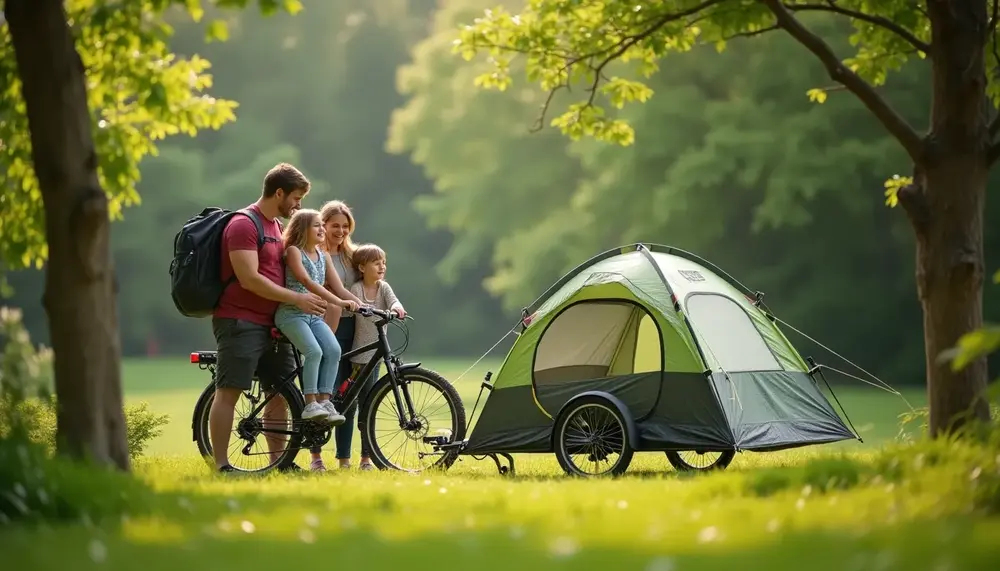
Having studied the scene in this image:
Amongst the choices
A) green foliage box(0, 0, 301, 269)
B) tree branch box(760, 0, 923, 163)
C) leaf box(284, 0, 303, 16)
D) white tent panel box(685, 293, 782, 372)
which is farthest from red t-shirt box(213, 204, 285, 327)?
tree branch box(760, 0, 923, 163)

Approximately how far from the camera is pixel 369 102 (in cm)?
5419

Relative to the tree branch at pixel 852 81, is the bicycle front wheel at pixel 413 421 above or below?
below

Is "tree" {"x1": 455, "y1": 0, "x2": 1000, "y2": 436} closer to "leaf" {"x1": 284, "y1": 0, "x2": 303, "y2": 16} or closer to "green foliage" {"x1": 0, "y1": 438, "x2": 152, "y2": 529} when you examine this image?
"leaf" {"x1": 284, "y1": 0, "x2": 303, "y2": 16}

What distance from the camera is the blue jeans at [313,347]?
8.84 meters

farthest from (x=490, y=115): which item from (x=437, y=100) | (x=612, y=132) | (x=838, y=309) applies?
(x=612, y=132)

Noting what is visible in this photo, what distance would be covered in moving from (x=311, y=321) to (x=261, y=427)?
2.76 ft

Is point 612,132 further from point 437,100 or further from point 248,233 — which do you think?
point 437,100

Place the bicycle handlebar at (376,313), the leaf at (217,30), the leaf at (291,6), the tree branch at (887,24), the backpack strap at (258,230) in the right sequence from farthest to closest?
1. the bicycle handlebar at (376,313)
2. the tree branch at (887,24)
3. the backpack strap at (258,230)
4. the leaf at (217,30)
5. the leaf at (291,6)

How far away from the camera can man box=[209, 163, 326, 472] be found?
871cm

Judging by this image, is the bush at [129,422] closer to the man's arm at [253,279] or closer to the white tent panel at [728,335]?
the man's arm at [253,279]

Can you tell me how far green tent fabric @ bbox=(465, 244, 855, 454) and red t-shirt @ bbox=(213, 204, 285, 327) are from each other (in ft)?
5.66

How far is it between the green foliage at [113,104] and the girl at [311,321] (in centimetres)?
113

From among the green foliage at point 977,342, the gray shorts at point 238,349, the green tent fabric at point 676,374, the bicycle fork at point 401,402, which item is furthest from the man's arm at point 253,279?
the green foliage at point 977,342

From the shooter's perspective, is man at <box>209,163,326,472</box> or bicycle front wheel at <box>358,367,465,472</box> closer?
man at <box>209,163,326,472</box>
